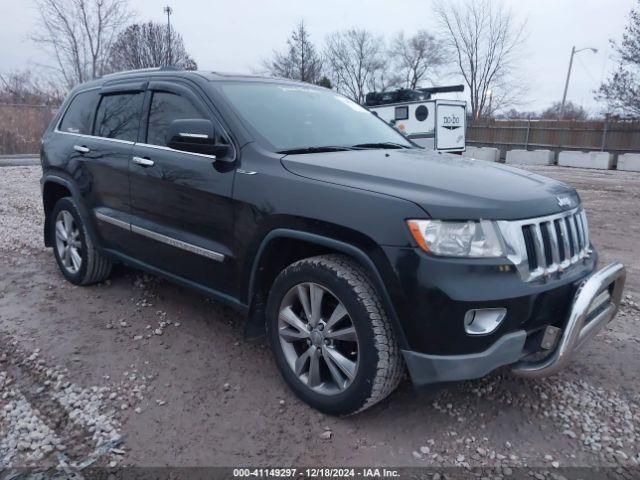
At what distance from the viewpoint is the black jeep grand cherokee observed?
7.66 feet

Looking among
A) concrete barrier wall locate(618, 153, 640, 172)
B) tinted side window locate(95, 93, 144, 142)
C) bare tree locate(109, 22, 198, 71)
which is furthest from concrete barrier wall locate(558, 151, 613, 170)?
tinted side window locate(95, 93, 144, 142)

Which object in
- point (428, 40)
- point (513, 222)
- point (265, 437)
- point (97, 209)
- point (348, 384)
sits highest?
point (428, 40)

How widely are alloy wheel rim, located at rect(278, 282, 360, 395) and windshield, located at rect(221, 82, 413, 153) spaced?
0.93 meters

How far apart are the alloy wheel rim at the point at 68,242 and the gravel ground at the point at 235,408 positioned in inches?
26.2

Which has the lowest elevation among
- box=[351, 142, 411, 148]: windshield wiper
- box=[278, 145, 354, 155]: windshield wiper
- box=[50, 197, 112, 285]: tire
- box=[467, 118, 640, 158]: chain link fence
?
box=[50, 197, 112, 285]: tire

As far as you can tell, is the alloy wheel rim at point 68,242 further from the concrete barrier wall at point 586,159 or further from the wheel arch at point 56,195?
the concrete barrier wall at point 586,159

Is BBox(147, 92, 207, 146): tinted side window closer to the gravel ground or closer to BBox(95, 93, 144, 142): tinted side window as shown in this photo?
BBox(95, 93, 144, 142): tinted side window

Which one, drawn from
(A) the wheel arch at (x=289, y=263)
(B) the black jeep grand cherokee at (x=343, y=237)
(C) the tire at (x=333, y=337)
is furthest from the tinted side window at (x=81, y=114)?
(C) the tire at (x=333, y=337)

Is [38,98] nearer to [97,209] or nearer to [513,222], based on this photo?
[97,209]

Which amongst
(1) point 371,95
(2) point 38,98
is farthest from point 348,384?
(2) point 38,98

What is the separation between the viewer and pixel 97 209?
423cm

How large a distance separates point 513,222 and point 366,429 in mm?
1295

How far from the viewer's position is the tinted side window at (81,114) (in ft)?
14.7

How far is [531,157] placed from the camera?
946 inches
